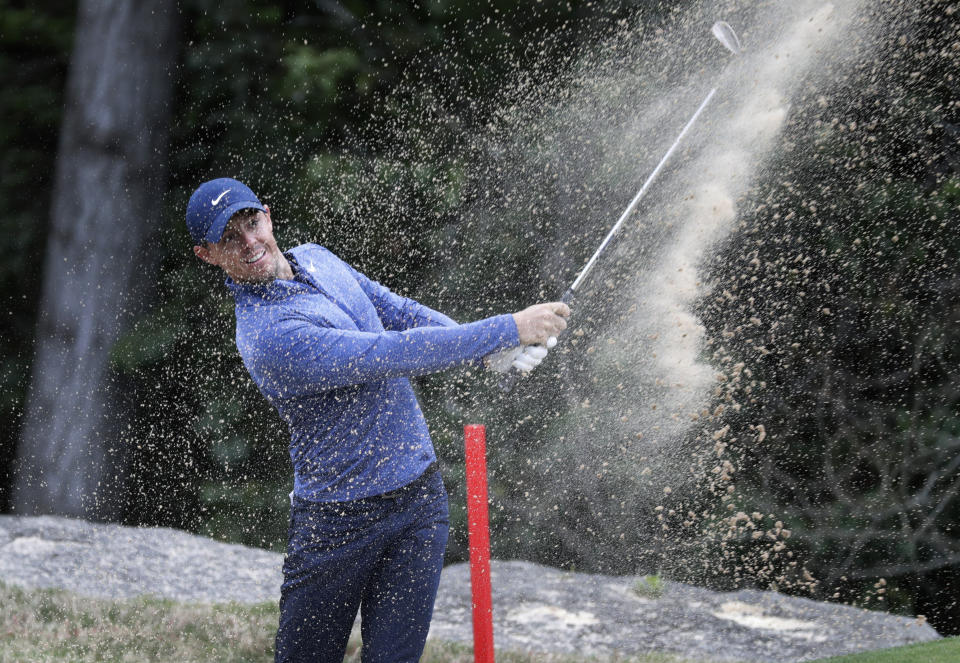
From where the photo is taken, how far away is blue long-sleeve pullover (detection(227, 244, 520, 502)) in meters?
2.51

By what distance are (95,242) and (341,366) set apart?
406 cm

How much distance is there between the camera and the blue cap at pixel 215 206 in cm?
260

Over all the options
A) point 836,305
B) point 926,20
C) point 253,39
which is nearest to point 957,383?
point 836,305

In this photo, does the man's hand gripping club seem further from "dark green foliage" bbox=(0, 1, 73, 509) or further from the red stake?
"dark green foliage" bbox=(0, 1, 73, 509)

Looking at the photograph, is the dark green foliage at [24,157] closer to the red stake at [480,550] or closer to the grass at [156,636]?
the grass at [156,636]

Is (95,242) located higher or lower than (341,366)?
higher

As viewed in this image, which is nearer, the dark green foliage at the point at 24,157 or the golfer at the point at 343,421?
the golfer at the point at 343,421

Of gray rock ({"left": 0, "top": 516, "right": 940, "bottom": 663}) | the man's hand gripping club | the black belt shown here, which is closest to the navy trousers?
the black belt

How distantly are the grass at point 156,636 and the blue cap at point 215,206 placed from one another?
164cm

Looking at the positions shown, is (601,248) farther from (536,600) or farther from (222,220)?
(536,600)

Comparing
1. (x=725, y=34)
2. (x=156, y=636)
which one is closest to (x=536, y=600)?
(x=156, y=636)

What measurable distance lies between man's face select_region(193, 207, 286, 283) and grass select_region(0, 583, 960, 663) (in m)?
1.54

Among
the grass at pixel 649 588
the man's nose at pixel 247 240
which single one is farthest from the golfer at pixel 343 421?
the grass at pixel 649 588

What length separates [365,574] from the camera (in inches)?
106
